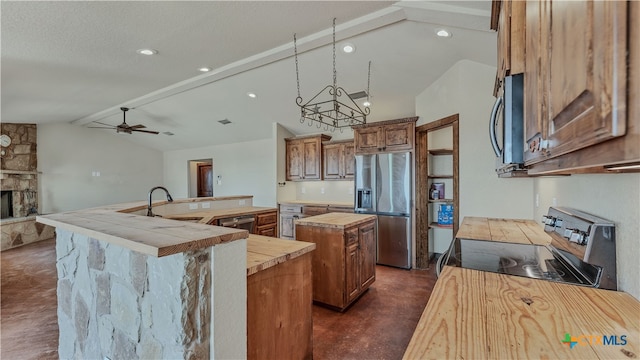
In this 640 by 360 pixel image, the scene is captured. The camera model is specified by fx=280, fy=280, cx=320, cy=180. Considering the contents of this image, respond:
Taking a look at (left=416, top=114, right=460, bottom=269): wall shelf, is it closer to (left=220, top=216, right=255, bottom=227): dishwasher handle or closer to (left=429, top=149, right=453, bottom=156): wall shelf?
(left=429, top=149, right=453, bottom=156): wall shelf

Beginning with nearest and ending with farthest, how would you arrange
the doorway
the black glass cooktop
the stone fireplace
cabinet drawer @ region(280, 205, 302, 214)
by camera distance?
the black glass cooktop, cabinet drawer @ region(280, 205, 302, 214), the stone fireplace, the doorway

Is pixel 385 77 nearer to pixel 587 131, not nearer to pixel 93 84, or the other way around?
pixel 587 131

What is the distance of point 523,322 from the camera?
82cm

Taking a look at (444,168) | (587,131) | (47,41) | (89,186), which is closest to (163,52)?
(47,41)

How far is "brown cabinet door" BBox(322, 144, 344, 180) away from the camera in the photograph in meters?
5.38

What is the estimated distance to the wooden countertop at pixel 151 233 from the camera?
3.20ft

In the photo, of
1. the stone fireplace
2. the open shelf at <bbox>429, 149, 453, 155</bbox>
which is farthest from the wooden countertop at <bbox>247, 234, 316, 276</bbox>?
the stone fireplace

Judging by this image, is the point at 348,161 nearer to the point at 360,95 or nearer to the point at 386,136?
the point at 386,136

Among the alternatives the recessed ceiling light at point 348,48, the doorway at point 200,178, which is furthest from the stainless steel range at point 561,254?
the doorway at point 200,178

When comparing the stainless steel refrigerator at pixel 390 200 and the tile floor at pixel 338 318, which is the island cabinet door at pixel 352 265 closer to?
the tile floor at pixel 338 318

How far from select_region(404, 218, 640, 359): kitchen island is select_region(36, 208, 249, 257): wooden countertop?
0.76m

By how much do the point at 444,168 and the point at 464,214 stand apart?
1477 millimetres

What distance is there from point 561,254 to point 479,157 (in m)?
1.94

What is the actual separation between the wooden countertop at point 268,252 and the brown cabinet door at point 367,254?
1508mm
